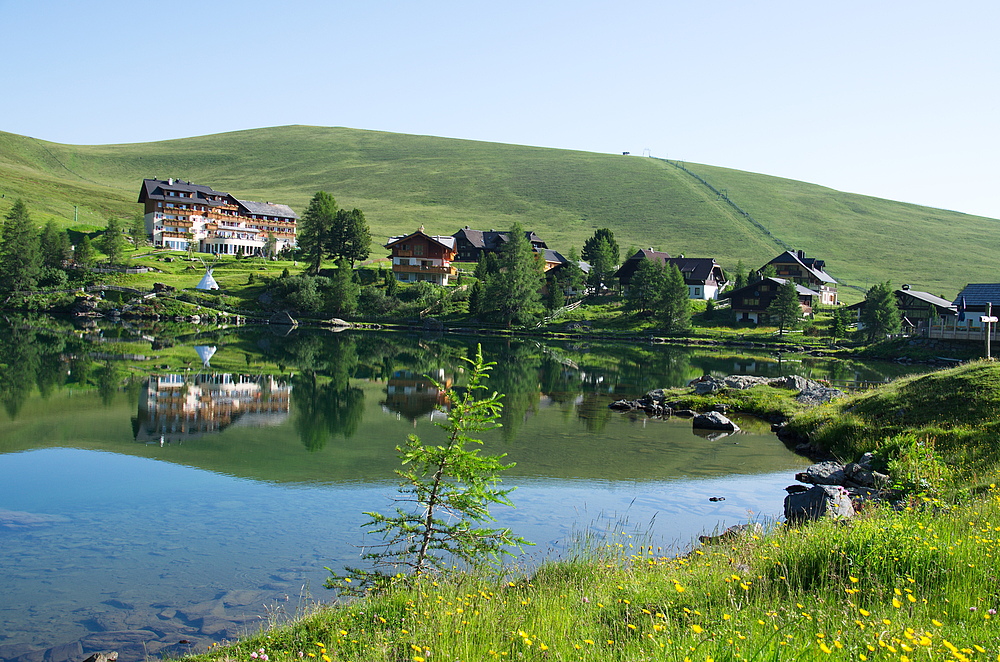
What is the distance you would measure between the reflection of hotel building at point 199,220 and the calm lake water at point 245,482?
93.2 metres

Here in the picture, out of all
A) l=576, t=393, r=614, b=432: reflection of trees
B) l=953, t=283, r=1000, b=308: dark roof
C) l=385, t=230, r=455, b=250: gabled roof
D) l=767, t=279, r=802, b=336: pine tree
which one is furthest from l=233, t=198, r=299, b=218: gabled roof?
l=953, t=283, r=1000, b=308: dark roof

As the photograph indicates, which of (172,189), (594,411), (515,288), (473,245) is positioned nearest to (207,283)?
(515,288)

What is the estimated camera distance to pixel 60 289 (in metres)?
105

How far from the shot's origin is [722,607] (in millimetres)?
9031

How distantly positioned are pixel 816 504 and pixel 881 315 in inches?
3161

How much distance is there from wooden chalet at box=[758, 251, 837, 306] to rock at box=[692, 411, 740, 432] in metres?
92.5

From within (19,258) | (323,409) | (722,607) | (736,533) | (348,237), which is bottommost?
(323,409)

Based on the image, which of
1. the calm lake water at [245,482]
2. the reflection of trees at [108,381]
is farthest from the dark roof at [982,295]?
the reflection of trees at [108,381]

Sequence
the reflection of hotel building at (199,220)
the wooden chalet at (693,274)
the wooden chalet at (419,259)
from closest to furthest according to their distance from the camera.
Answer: the wooden chalet at (693,274)
the wooden chalet at (419,259)
the reflection of hotel building at (199,220)

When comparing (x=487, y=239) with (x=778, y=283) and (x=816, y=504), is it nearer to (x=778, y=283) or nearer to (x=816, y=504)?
(x=778, y=283)

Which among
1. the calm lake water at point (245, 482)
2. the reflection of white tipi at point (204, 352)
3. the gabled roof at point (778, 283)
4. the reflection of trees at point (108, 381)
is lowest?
the calm lake water at point (245, 482)

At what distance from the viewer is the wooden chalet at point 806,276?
122m

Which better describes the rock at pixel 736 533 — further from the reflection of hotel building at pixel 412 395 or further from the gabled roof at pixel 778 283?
the gabled roof at pixel 778 283

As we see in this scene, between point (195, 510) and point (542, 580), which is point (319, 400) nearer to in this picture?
point (195, 510)
